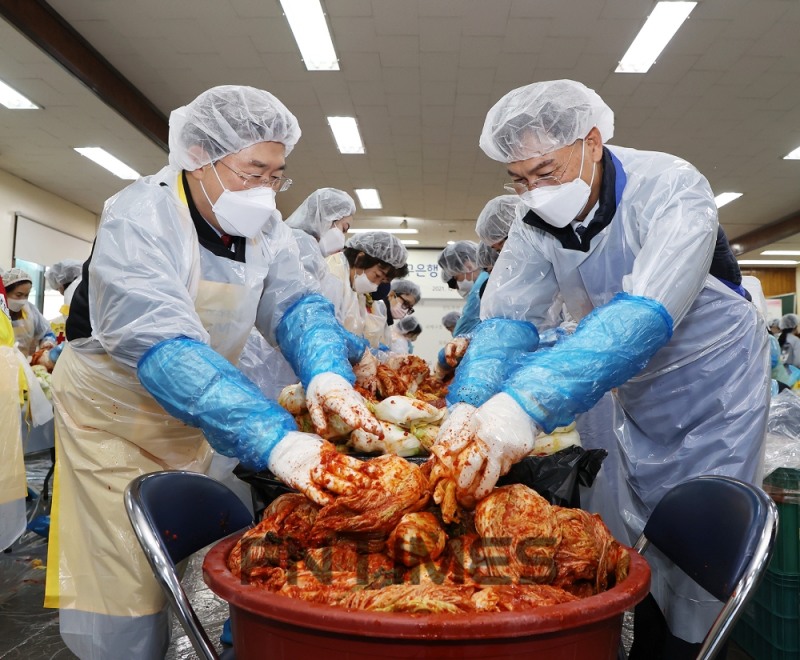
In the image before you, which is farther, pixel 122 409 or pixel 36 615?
pixel 36 615

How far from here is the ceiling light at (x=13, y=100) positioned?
6140mm

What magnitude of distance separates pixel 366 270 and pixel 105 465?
318 cm

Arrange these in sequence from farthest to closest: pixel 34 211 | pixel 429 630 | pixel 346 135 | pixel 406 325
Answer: pixel 34 211 < pixel 406 325 < pixel 346 135 < pixel 429 630

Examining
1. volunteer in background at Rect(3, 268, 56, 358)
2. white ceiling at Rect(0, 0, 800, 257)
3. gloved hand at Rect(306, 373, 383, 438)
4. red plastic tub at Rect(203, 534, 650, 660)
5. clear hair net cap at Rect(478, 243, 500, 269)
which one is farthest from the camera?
volunteer in background at Rect(3, 268, 56, 358)

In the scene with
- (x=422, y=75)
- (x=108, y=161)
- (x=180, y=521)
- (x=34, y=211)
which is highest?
(x=422, y=75)

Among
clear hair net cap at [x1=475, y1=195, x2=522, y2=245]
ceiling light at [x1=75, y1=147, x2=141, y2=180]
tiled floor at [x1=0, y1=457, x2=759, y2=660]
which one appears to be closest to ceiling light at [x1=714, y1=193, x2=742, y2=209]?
clear hair net cap at [x1=475, y1=195, x2=522, y2=245]

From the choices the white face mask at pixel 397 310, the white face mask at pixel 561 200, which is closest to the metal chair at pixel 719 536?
the white face mask at pixel 561 200

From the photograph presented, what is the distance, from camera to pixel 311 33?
17.3 ft

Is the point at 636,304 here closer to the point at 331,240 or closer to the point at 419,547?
the point at 419,547

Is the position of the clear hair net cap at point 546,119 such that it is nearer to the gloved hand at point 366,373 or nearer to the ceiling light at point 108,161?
the gloved hand at point 366,373

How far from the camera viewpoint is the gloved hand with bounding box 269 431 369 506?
1048 mm

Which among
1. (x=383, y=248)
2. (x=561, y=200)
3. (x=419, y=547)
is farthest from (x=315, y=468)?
(x=383, y=248)

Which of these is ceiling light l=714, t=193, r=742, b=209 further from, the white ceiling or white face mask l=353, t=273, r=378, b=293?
white face mask l=353, t=273, r=378, b=293

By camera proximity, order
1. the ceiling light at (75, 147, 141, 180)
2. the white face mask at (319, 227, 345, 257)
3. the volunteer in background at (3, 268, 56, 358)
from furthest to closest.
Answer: the ceiling light at (75, 147, 141, 180), the volunteer in background at (3, 268, 56, 358), the white face mask at (319, 227, 345, 257)
